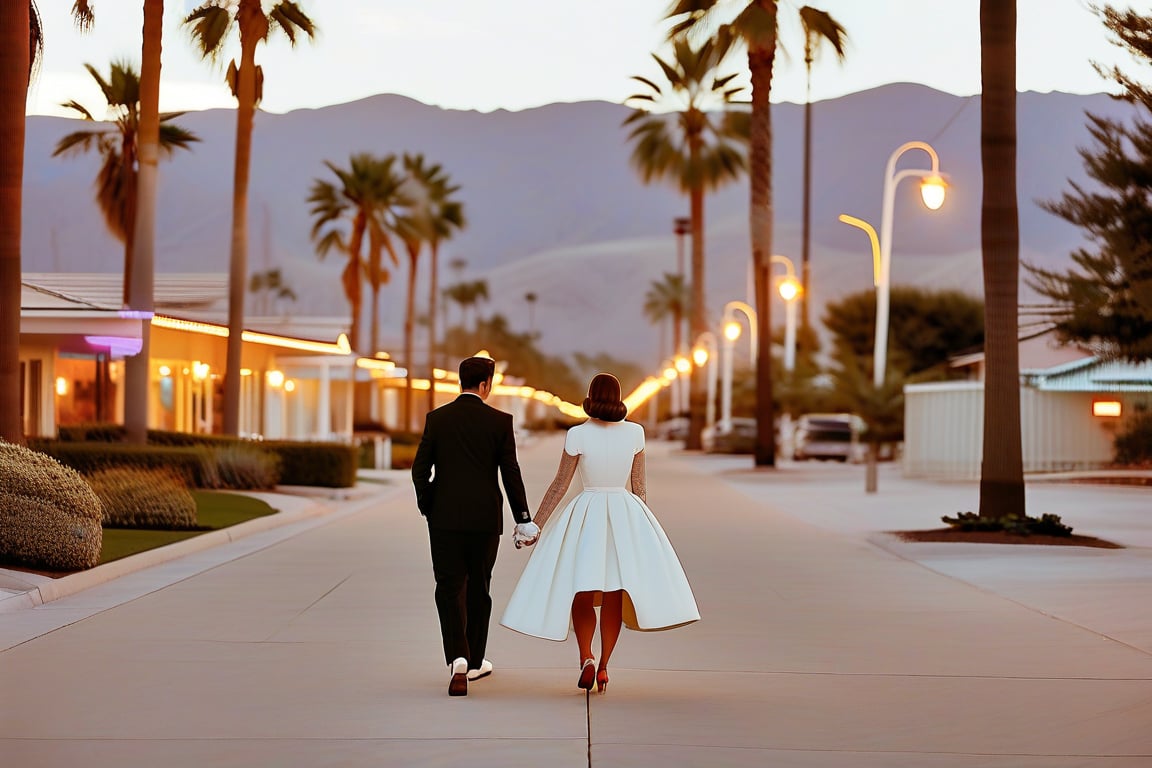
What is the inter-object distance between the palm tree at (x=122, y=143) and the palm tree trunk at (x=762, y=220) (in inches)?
606

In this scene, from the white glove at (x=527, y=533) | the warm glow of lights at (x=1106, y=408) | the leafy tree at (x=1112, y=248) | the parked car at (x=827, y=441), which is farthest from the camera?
the parked car at (x=827, y=441)

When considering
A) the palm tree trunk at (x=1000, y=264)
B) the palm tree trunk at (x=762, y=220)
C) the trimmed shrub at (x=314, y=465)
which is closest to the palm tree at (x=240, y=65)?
the trimmed shrub at (x=314, y=465)

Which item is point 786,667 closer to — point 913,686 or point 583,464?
point 913,686

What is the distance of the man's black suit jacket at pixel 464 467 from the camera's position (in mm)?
10359

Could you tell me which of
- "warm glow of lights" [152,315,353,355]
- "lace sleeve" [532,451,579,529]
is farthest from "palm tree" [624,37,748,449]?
"lace sleeve" [532,451,579,529]

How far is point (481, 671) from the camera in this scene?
35.4 feet

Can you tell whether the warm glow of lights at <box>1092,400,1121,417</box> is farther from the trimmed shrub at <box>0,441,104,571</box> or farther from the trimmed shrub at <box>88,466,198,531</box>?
the trimmed shrub at <box>0,441,104,571</box>

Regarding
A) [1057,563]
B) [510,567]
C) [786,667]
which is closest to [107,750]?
[786,667]

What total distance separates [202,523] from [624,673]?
14.3 meters

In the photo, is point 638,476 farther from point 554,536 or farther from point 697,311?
point 697,311

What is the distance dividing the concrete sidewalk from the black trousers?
0.36 meters

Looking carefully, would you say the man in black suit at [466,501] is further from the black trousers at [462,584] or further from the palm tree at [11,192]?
the palm tree at [11,192]

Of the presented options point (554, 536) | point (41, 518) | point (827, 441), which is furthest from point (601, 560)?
point (827, 441)

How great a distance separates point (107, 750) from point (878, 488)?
32.7m
